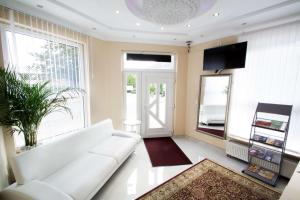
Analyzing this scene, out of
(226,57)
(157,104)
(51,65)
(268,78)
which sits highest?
(226,57)

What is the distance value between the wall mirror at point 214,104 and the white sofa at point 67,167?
223cm

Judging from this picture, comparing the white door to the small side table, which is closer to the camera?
the small side table

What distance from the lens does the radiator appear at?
92.6 inches

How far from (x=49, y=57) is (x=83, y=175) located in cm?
212

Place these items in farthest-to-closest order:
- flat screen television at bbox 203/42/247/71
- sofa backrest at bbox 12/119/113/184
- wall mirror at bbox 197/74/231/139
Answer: wall mirror at bbox 197/74/231/139
flat screen television at bbox 203/42/247/71
sofa backrest at bbox 12/119/113/184

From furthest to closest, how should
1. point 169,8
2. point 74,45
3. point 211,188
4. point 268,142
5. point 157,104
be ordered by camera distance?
point 157,104 < point 74,45 < point 268,142 < point 211,188 < point 169,8

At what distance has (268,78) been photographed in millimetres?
2650

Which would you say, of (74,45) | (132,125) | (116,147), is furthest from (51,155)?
(74,45)

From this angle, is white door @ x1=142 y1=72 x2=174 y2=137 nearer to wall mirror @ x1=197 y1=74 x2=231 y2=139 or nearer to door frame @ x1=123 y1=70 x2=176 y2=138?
door frame @ x1=123 y1=70 x2=176 y2=138

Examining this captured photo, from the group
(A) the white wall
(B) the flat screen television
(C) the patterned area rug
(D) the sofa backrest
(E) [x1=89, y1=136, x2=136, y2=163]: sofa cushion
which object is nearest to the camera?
(D) the sofa backrest

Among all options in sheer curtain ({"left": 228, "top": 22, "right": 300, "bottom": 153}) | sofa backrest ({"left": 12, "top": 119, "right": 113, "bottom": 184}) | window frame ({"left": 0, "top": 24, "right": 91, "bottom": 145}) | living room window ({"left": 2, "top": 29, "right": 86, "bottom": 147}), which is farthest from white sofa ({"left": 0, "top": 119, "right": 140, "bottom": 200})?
sheer curtain ({"left": 228, "top": 22, "right": 300, "bottom": 153})

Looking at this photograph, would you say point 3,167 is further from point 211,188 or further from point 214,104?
point 214,104

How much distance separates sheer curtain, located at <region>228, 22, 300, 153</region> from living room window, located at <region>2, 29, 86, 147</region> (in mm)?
3573

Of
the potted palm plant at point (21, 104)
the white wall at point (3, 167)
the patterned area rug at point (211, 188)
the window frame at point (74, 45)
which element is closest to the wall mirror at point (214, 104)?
the patterned area rug at point (211, 188)
